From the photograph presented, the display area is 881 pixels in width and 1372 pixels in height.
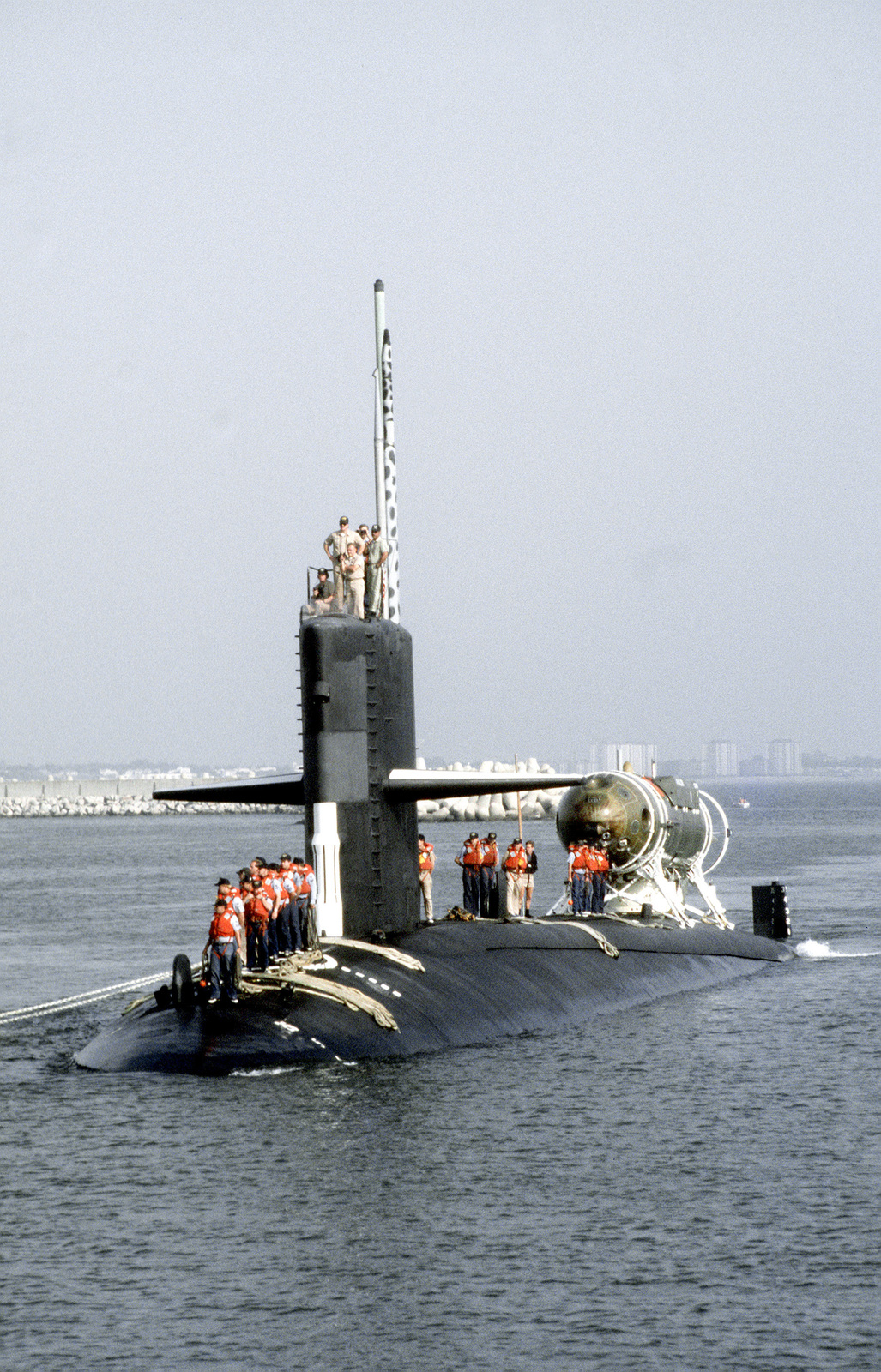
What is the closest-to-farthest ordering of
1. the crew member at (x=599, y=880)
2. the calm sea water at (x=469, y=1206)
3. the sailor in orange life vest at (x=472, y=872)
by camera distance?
1. the calm sea water at (x=469, y=1206)
2. the sailor in orange life vest at (x=472, y=872)
3. the crew member at (x=599, y=880)

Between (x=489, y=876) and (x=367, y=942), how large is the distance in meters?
9.37

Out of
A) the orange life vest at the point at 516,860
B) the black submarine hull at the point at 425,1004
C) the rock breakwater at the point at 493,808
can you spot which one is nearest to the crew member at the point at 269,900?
the black submarine hull at the point at 425,1004

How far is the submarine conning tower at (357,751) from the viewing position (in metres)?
22.0

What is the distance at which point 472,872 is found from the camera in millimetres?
31859

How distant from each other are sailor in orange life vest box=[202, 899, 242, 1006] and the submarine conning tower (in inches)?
60.6

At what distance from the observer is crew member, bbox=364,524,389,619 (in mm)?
22969

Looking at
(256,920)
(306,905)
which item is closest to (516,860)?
(306,905)

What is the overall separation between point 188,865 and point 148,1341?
3041 inches

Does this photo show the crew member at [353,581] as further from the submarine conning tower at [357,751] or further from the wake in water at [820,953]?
the wake in water at [820,953]

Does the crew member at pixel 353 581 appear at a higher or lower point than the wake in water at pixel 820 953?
higher

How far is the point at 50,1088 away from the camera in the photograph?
22125 millimetres

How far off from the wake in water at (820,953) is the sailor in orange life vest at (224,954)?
21270 mm

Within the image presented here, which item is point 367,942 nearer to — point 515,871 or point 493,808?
point 515,871

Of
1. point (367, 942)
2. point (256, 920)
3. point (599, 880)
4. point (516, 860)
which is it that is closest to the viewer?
point (367, 942)
